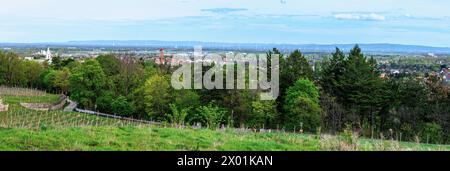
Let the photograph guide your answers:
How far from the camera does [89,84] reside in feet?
178

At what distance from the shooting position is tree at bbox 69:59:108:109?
54.3 metres

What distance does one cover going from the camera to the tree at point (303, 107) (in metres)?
37.1

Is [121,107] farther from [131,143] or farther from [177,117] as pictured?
[131,143]

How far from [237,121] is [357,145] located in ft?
95.4

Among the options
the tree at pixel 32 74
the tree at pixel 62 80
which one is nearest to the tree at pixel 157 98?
the tree at pixel 62 80

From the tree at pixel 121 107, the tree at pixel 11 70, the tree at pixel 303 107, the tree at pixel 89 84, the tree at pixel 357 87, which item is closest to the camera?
the tree at pixel 303 107

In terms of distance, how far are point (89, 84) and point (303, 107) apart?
26.6 m

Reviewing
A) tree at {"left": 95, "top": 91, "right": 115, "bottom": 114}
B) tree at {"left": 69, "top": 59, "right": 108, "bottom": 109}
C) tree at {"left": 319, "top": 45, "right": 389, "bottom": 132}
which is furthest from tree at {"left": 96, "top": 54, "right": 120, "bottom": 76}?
tree at {"left": 319, "top": 45, "right": 389, "bottom": 132}

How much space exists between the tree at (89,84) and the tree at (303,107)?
23580mm

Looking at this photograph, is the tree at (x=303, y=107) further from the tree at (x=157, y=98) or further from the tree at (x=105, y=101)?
the tree at (x=105, y=101)
